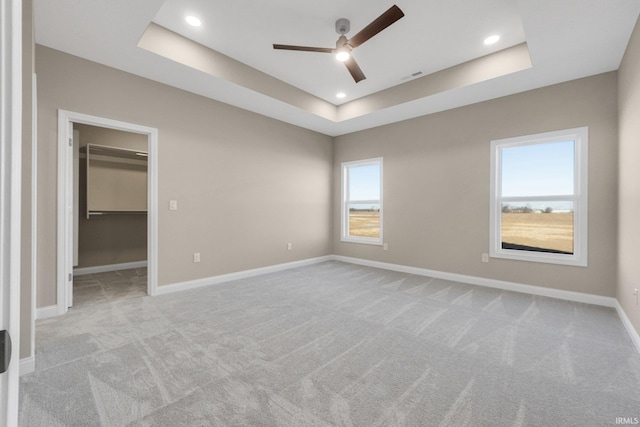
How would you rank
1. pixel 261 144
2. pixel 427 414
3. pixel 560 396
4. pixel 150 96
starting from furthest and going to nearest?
pixel 261 144 < pixel 150 96 < pixel 560 396 < pixel 427 414

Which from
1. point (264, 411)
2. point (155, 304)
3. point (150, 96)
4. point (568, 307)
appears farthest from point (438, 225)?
point (150, 96)

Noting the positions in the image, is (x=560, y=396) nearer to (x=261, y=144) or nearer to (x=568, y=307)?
(x=568, y=307)

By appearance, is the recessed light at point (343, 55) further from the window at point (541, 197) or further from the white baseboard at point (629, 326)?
the white baseboard at point (629, 326)

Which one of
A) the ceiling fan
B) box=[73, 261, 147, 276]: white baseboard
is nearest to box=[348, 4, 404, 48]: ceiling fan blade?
the ceiling fan

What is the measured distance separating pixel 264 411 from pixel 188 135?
3470 mm

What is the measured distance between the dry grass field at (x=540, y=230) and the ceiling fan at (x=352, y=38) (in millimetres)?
2922

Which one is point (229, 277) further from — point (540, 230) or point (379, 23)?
point (540, 230)

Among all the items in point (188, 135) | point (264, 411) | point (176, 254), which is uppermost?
point (188, 135)

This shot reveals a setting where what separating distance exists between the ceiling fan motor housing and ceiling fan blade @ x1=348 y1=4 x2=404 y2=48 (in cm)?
29

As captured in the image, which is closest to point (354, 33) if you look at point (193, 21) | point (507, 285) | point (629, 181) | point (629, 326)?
point (193, 21)

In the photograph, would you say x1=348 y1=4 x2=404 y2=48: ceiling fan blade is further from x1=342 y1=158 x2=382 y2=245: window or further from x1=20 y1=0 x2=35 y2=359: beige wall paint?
x1=342 y1=158 x2=382 y2=245: window

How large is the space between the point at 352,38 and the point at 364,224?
362 centimetres

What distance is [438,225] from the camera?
175 inches

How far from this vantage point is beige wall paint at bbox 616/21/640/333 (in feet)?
7.66
